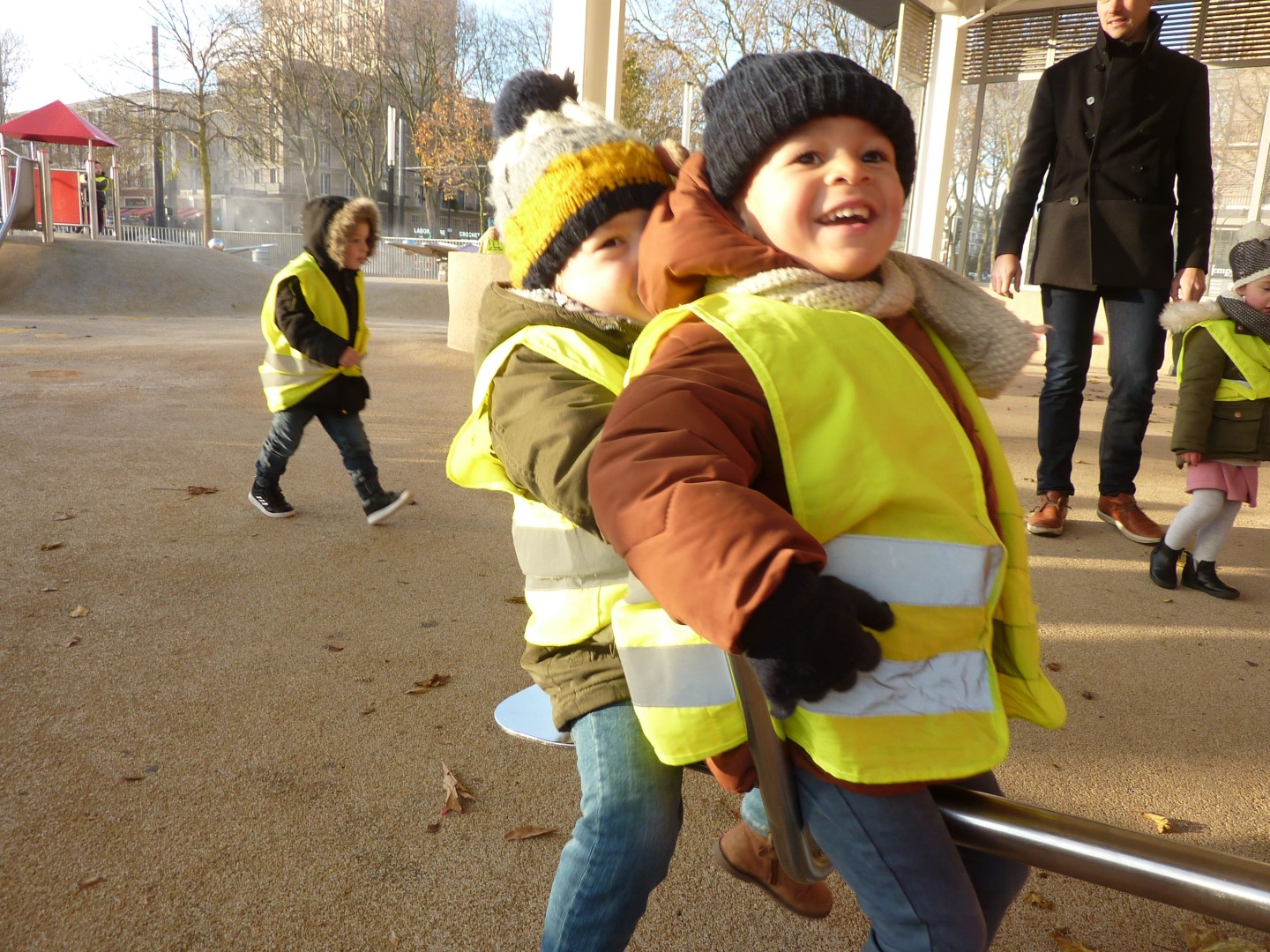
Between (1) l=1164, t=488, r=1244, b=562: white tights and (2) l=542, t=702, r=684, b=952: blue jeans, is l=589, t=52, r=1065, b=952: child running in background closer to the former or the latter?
(2) l=542, t=702, r=684, b=952: blue jeans

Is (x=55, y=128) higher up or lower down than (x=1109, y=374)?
higher up

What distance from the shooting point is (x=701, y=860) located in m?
2.23

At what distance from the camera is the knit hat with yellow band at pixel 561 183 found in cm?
184

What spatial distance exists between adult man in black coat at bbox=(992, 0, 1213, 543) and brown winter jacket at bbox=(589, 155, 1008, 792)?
3314mm

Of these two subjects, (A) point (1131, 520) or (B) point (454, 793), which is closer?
(B) point (454, 793)

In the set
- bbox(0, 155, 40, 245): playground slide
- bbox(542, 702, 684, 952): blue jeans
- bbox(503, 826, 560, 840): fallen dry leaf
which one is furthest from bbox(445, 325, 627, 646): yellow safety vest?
bbox(0, 155, 40, 245): playground slide

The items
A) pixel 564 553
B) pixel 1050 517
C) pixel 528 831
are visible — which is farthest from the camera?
pixel 1050 517

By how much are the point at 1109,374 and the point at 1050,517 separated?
72cm

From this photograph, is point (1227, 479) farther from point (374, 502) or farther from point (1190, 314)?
point (374, 502)

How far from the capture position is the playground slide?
58.0ft

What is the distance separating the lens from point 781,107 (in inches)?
57.6

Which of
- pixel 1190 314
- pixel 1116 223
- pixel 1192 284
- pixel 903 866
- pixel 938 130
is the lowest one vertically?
pixel 903 866

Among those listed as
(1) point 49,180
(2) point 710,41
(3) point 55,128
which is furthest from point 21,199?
(2) point 710,41

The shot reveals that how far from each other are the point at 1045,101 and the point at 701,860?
4029 mm
